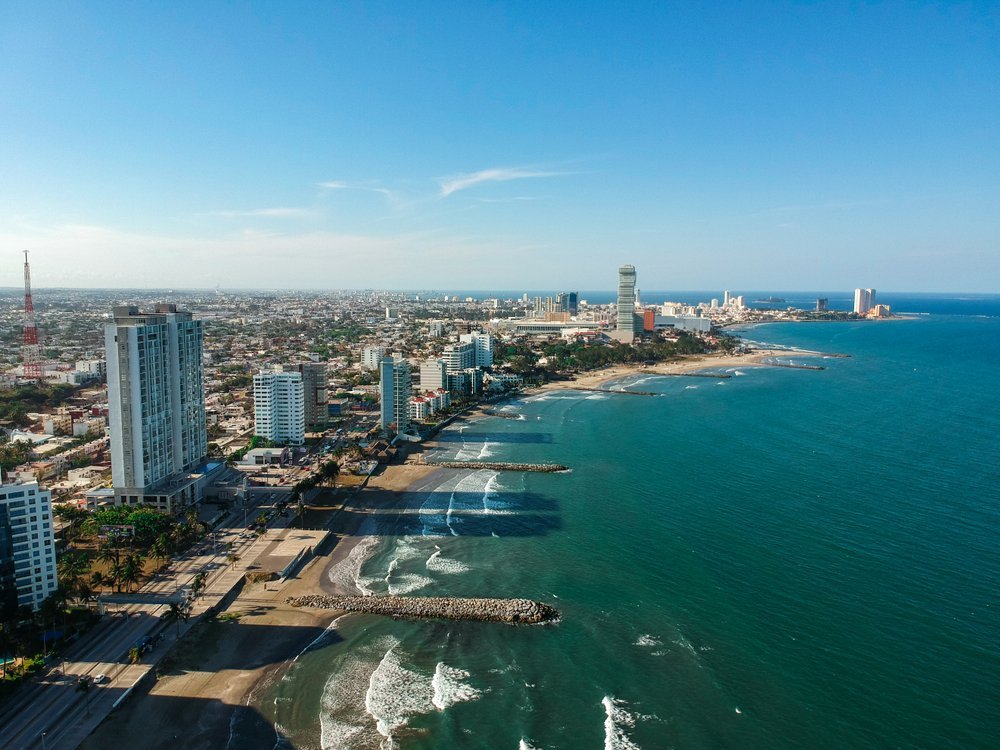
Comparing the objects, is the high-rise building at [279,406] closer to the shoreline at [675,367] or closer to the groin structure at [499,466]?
the groin structure at [499,466]

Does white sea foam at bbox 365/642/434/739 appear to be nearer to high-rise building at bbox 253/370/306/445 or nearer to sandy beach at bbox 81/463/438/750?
sandy beach at bbox 81/463/438/750

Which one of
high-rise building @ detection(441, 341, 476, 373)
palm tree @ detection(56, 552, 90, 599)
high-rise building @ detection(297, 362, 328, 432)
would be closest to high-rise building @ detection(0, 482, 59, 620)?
palm tree @ detection(56, 552, 90, 599)

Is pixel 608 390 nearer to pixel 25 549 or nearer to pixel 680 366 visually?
pixel 680 366

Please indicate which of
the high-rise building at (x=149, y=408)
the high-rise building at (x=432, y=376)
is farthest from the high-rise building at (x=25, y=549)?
the high-rise building at (x=432, y=376)

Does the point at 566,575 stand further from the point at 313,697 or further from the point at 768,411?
the point at 768,411

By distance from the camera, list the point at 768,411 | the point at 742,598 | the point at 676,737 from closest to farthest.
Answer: the point at 676,737 → the point at 742,598 → the point at 768,411

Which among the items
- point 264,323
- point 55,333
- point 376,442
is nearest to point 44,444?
point 376,442

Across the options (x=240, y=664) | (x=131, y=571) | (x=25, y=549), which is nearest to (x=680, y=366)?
(x=131, y=571)
